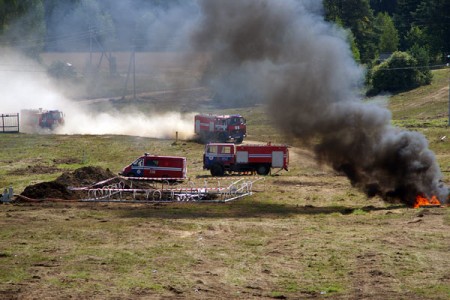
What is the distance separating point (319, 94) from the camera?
4266 cm

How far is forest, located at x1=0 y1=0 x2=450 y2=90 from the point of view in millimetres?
62000

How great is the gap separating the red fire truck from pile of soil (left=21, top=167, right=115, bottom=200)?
14.2ft

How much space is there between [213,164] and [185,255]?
2514 cm

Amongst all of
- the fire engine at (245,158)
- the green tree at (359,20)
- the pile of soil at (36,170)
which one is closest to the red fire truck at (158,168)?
the fire engine at (245,158)

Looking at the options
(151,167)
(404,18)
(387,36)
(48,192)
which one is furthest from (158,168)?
(404,18)

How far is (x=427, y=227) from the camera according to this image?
33844 millimetres

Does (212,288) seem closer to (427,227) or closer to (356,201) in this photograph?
(427,227)

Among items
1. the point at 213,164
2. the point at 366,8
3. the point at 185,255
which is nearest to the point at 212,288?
the point at 185,255

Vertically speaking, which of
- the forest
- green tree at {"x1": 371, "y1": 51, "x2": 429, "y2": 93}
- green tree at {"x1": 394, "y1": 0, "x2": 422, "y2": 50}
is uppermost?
green tree at {"x1": 394, "y1": 0, "x2": 422, "y2": 50}

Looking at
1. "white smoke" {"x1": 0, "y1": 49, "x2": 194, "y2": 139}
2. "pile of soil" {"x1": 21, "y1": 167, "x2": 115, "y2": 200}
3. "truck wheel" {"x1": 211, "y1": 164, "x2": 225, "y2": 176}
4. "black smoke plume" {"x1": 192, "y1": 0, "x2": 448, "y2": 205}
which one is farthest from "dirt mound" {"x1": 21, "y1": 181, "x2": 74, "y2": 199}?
"white smoke" {"x1": 0, "y1": 49, "x2": 194, "y2": 139}

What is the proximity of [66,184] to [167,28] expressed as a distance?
706 inches

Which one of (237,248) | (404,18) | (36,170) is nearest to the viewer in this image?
(237,248)

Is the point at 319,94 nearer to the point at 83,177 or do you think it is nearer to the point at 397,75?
the point at 83,177

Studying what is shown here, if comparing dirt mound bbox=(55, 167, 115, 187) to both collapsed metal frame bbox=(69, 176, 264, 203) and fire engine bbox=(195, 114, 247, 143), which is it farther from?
fire engine bbox=(195, 114, 247, 143)
